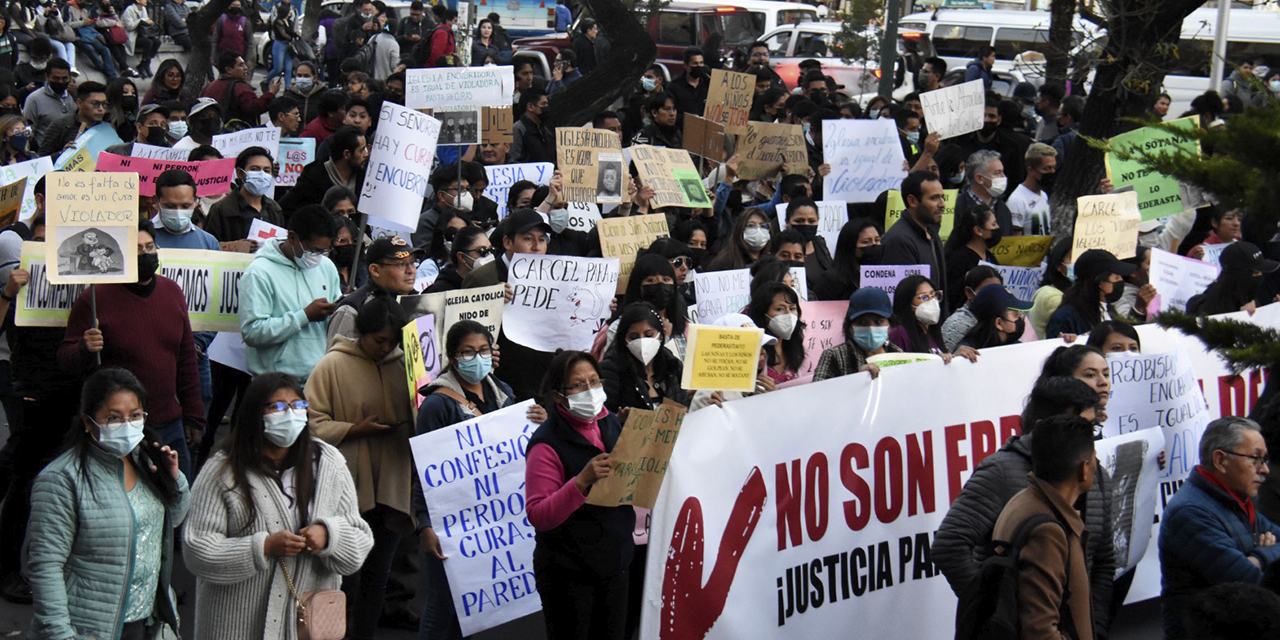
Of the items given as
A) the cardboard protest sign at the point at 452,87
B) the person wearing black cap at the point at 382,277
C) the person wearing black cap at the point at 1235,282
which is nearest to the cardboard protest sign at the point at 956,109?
the cardboard protest sign at the point at 452,87

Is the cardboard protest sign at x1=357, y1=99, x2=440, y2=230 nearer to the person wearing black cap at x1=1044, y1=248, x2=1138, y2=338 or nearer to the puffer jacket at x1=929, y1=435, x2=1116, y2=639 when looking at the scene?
the person wearing black cap at x1=1044, y1=248, x2=1138, y2=338

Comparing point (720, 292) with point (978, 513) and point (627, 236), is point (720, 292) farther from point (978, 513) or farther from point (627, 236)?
point (978, 513)

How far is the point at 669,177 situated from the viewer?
32.6 feet

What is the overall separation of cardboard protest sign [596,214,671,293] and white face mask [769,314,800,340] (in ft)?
6.29

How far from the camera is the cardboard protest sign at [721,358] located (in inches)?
206

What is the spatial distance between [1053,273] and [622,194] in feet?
9.31

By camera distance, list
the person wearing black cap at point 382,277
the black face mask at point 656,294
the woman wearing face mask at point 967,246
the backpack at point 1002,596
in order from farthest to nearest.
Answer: the woman wearing face mask at point 967,246, the black face mask at point 656,294, the person wearing black cap at point 382,277, the backpack at point 1002,596

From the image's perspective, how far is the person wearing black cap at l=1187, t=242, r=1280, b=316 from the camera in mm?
8008

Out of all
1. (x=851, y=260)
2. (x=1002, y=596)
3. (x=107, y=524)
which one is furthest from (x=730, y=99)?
(x=1002, y=596)

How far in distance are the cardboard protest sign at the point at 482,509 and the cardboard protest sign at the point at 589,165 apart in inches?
146

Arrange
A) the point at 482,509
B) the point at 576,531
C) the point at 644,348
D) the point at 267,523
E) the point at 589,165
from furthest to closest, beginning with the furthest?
1. the point at 589,165
2. the point at 644,348
3. the point at 482,509
4. the point at 576,531
5. the point at 267,523

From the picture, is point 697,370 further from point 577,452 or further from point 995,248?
point 995,248

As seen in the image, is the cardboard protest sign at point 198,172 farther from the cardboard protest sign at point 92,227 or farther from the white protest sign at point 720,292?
the white protest sign at point 720,292

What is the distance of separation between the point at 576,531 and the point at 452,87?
5225 mm
